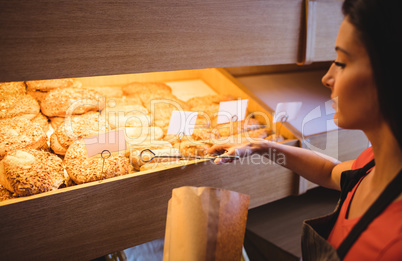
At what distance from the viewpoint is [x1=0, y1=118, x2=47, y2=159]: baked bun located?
1118 millimetres

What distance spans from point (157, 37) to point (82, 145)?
0.49 metres

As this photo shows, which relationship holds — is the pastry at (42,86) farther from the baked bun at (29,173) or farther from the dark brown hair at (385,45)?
the dark brown hair at (385,45)

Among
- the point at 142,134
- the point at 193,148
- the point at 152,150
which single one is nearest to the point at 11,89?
the point at 142,134

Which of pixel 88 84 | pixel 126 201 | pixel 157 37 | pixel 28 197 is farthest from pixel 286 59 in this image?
pixel 28 197

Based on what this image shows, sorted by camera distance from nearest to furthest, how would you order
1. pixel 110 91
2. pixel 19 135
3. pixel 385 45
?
pixel 385 45 < pixel 19 135 < pixel 110 91

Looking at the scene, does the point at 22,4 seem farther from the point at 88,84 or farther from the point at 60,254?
the point at 88,84

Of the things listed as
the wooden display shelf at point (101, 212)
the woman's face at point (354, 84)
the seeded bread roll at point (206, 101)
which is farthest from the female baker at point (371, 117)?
the seeded bread roll at point (206, 101)

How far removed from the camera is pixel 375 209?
0.70 meters

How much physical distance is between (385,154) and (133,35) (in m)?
0.79

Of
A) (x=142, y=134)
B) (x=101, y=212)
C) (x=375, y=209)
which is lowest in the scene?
(x=101, y=212)

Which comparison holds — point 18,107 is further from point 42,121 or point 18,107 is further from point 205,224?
point 205,224

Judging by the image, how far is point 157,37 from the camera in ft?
3.43

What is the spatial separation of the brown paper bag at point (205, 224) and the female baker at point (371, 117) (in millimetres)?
247

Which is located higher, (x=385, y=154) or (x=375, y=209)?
(x=385, y=154)
